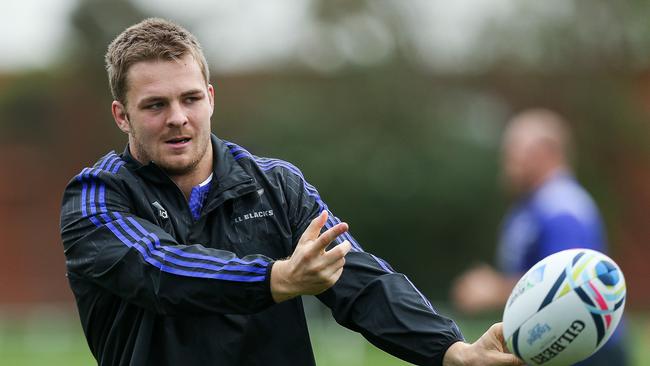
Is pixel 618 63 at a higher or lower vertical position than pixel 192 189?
lower

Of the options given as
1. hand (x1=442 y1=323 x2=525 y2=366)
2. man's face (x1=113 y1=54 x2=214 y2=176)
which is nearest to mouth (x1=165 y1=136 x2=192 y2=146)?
man's face (x1=113 y1=54 x2=214 y2=176)

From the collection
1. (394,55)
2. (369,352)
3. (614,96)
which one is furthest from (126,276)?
(614,96)

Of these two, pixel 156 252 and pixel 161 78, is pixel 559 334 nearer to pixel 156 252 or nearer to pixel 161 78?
pixel 156 252

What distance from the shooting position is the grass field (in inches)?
661

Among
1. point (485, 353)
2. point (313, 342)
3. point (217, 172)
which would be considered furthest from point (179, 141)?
point (313, 342)

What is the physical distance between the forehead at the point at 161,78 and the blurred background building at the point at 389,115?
17.9 m

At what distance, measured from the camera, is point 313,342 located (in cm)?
1873

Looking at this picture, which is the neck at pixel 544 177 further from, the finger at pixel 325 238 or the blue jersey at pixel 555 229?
the finger at pixel 325 238

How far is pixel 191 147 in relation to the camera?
4.35 metres

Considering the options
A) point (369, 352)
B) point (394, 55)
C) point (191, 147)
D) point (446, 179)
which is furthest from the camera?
point (394, 55)

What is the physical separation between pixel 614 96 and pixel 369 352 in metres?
11.9

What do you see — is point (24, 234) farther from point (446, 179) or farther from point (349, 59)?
point (446, 179)

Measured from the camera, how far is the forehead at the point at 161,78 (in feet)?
14.1

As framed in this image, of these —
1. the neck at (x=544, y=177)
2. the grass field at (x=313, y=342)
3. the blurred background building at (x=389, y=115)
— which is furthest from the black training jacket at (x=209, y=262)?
the blurred background building at (x=389, y=115)
